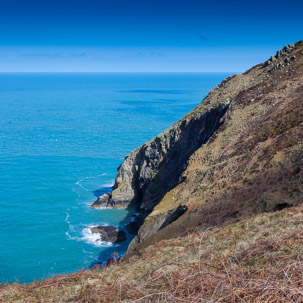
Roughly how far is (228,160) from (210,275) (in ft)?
89.9

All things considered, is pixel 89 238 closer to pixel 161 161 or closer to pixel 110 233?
pixel 110 233

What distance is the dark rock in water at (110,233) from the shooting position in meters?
44.8

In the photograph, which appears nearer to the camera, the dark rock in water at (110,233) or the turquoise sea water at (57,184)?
the turquoise sea water at (57,184)

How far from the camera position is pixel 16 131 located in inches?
4200

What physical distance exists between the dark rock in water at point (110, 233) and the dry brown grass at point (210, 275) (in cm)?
2992

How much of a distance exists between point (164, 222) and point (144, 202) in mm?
24457

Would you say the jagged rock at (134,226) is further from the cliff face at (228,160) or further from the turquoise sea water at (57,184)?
the cliff face at (228,160)

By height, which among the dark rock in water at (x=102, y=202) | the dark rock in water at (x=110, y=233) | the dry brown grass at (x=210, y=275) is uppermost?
the dark rock in water at (x=102, y=202)

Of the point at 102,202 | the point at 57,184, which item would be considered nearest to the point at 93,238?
the point at 102,202

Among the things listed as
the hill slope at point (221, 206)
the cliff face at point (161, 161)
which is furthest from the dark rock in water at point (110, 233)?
the hill slope at point (221, 206)

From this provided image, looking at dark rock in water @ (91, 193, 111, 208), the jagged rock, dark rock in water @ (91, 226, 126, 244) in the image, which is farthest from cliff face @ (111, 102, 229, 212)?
dark rock in water @ (91, 226, 126, 244)

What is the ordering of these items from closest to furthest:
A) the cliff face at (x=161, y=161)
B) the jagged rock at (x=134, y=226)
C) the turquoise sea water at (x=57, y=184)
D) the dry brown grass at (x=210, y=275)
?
1. the dry brown grass at (x=210, y=275)
2. the turquoise sea water at (x=57, y=184)
3. the jagged rock at (x=134, y=226)
4. the cliff face at (x=161, y=161)

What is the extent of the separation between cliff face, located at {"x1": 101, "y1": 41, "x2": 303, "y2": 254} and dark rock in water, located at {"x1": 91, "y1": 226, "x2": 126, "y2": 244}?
8.06 metres

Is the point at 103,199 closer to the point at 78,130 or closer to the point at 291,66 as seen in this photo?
the point at 291,66
